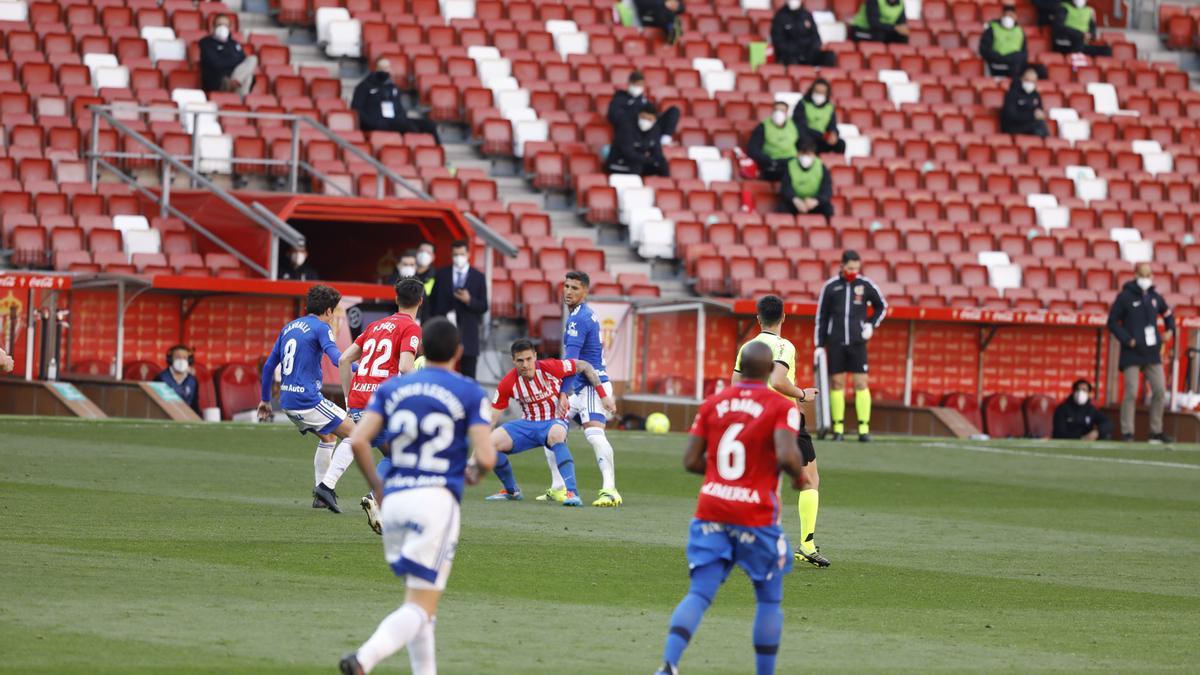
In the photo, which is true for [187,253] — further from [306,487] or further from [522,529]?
[522,529]

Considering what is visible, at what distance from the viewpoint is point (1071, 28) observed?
117 feet

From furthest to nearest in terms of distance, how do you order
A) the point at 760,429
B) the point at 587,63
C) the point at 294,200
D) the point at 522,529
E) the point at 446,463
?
the point at 587,63
the point at 294,200
the point at 522,529
the point at 760,429
the point at 446,463

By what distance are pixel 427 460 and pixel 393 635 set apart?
73cm

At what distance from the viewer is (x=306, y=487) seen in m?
15.8

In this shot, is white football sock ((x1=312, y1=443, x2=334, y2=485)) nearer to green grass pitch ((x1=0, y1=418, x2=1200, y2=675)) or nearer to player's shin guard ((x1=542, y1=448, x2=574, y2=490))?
green grass pitch ((x1=0, y1=418, x2=1200, y2=675))

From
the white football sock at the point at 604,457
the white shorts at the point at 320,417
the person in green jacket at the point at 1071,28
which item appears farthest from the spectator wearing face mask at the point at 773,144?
the white shorts at the point at 320,417

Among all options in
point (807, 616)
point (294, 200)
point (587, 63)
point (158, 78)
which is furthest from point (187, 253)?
point (807, 616)

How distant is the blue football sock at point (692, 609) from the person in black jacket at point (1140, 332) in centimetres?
1858

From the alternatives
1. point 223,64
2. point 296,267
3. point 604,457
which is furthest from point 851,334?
point 223,64

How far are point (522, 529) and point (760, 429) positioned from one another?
18.3ft

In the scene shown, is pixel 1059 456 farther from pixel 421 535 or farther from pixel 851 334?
pixel 421 535

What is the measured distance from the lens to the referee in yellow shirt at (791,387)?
456 inches

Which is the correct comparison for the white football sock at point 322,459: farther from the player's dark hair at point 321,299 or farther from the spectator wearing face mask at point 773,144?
the spectator wearing face mask at point 773,144

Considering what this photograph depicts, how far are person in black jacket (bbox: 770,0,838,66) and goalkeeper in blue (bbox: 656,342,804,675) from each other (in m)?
25.5
